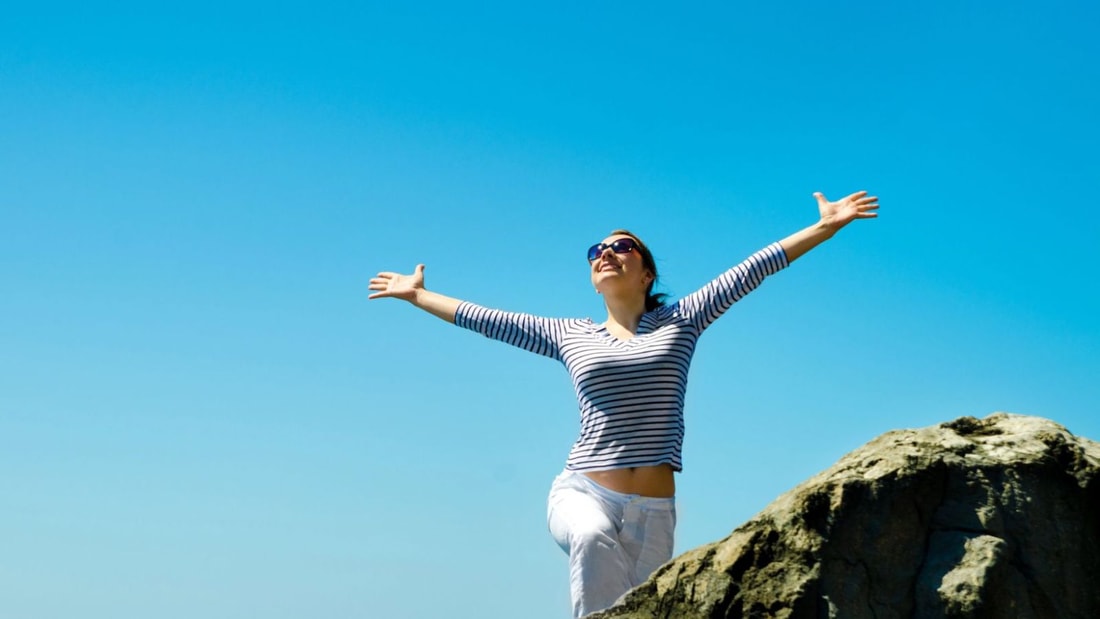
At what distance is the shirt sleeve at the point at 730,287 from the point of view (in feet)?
26.6

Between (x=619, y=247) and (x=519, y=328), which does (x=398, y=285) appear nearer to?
(x=519, y=328)

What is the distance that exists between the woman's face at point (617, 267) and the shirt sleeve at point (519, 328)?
453mm

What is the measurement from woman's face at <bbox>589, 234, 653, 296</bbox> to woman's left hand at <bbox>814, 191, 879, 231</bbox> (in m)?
1.39

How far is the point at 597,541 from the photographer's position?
23.7 feet

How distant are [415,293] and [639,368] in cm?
230

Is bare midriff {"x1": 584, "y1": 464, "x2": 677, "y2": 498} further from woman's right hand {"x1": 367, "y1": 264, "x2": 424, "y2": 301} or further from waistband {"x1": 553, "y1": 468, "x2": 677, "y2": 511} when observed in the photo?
woman's right hand {"x1": 367, "y1": 264, "x2": 424, "y2": 301}

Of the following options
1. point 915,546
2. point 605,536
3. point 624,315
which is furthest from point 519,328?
point 915,546

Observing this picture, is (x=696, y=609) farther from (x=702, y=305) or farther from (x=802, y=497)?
(x=702, y=305)

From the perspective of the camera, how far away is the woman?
7.35m

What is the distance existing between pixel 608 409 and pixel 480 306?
155 centimetres

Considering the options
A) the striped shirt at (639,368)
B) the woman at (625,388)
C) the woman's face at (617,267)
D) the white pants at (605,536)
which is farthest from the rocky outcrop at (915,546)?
the woman's face at (617,267)

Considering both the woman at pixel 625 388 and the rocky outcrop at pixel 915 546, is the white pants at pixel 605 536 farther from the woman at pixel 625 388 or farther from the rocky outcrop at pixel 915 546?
the rocky outcrop at pixel 915 546

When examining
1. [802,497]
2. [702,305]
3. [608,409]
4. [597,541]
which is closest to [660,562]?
[597,541]

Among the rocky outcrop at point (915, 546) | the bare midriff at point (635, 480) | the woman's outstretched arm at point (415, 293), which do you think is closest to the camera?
the rocky outcrop at point (915, 546)
